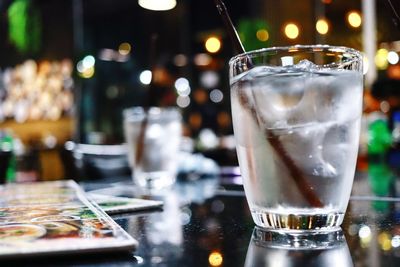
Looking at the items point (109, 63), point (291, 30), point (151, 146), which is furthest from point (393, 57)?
point (109, 63)

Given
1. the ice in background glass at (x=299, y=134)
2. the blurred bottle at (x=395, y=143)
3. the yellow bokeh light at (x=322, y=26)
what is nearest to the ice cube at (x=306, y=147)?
the ice in background glass at (x=299, y=134)

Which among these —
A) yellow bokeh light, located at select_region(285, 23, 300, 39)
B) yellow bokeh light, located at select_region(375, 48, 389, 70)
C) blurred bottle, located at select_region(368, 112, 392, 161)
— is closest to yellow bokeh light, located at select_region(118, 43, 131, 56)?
yellow bokeh light, located at select_region(285, 23, 300, 39)

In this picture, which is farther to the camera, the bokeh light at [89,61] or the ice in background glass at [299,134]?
the bokeh light at [89,61]

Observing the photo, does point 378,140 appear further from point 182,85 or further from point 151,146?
point 182,85

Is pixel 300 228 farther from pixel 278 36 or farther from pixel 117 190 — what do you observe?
pixel 278 36

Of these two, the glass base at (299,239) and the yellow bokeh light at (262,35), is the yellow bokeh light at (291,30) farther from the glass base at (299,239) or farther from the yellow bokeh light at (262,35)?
the glass base at (299,239)

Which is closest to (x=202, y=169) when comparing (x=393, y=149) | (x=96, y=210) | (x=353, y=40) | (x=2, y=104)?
(x=96, y=210)

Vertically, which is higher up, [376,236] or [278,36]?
[278,36]
